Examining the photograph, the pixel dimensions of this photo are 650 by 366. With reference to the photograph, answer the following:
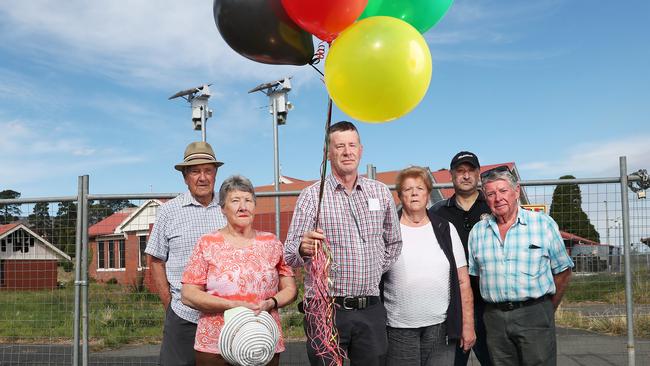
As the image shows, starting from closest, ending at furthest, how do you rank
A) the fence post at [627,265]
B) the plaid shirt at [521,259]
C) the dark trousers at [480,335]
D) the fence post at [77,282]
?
the plaid shirt at [521,259] → the dark trousers at [480,335] → the fence post at [627,265] → the fence post at [77,282]

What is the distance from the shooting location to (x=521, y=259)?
3.60 meters

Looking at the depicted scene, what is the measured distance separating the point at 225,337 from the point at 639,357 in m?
5.82

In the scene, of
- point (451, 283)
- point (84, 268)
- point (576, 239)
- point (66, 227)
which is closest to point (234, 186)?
point (451, 283)

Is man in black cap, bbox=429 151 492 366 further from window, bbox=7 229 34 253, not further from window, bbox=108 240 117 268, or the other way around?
window, bbox=7 229 34 253

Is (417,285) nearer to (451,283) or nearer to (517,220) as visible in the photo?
(451,283)

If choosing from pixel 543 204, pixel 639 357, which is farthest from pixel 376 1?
pixel 639 357

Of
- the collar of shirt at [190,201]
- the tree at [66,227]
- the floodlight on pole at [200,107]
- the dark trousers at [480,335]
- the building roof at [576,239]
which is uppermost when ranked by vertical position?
the floodlight on pole at [200,107]

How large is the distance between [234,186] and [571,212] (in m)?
3.29

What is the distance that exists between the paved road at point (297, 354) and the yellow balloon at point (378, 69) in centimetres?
407

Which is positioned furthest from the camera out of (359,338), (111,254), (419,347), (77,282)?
(111,254)

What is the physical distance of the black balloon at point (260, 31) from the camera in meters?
2.87

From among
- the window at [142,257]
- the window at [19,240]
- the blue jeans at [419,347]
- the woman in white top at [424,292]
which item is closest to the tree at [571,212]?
the woman in white top at [424,292]

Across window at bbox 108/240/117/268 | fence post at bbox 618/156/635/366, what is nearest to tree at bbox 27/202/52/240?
window at bbox 108/240/117/268

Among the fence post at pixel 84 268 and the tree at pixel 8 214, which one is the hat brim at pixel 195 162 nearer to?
the fence post at pixel 84 268
